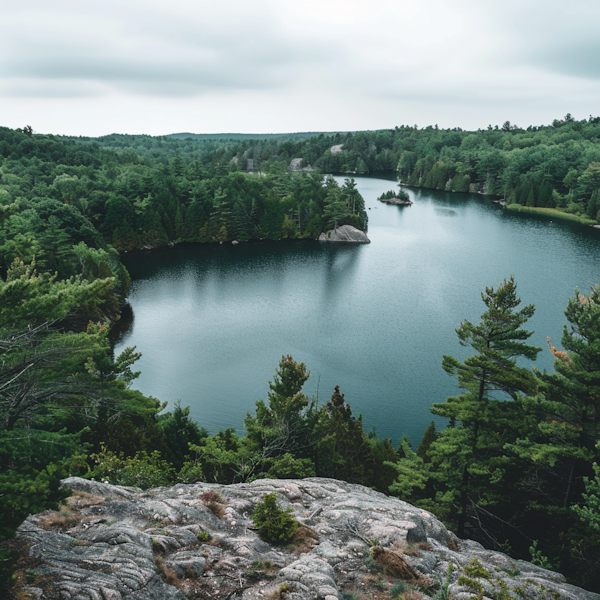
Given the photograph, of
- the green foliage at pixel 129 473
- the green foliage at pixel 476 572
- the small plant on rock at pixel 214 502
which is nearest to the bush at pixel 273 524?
the small plant on rock at pixel 214 502

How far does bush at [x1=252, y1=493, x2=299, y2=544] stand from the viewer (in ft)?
39.4

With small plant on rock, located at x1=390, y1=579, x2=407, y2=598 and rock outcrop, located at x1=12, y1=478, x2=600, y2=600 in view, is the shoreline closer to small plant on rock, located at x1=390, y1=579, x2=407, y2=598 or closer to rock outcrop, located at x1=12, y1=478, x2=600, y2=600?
rock outcrop, located at x1=12, y1=478, x2=600, y2=600

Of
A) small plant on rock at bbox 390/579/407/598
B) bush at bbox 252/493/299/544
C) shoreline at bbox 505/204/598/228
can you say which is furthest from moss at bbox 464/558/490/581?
shoreline at bbox 505/204/598/228

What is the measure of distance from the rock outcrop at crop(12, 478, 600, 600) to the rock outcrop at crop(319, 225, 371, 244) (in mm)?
70081

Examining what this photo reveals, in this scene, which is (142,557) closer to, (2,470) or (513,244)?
(2,470)

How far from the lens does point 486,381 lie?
59.9 feet

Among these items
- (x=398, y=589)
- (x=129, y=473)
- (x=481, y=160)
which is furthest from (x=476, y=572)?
(x=481, y=160)

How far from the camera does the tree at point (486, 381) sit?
58.1 ft

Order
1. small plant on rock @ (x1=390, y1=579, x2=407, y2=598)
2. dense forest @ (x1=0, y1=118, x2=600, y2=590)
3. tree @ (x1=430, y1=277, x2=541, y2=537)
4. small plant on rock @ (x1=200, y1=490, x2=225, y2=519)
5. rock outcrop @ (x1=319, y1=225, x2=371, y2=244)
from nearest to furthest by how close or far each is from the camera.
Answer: small plant on rock @ (x1=390, y1=579, x2=407, y2=598) → dense forest @ (x1=0, y1=118, x2=600, y2=590) → small plant on rock @ (x1=200, y1=490, x2=225, y2=519) → tree @ (x1=430, y1=277, x2=541, y2=537) → rock outcrop @ (x1=319, y1=225, x2=371, y2=244)

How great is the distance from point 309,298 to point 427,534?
4260cm

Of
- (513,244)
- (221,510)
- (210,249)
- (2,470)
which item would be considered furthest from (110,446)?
(513,244)

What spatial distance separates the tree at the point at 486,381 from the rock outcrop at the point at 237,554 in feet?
13.7

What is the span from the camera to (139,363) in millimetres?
40406

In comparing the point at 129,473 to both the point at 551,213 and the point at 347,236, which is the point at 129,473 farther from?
the point at 551,213
